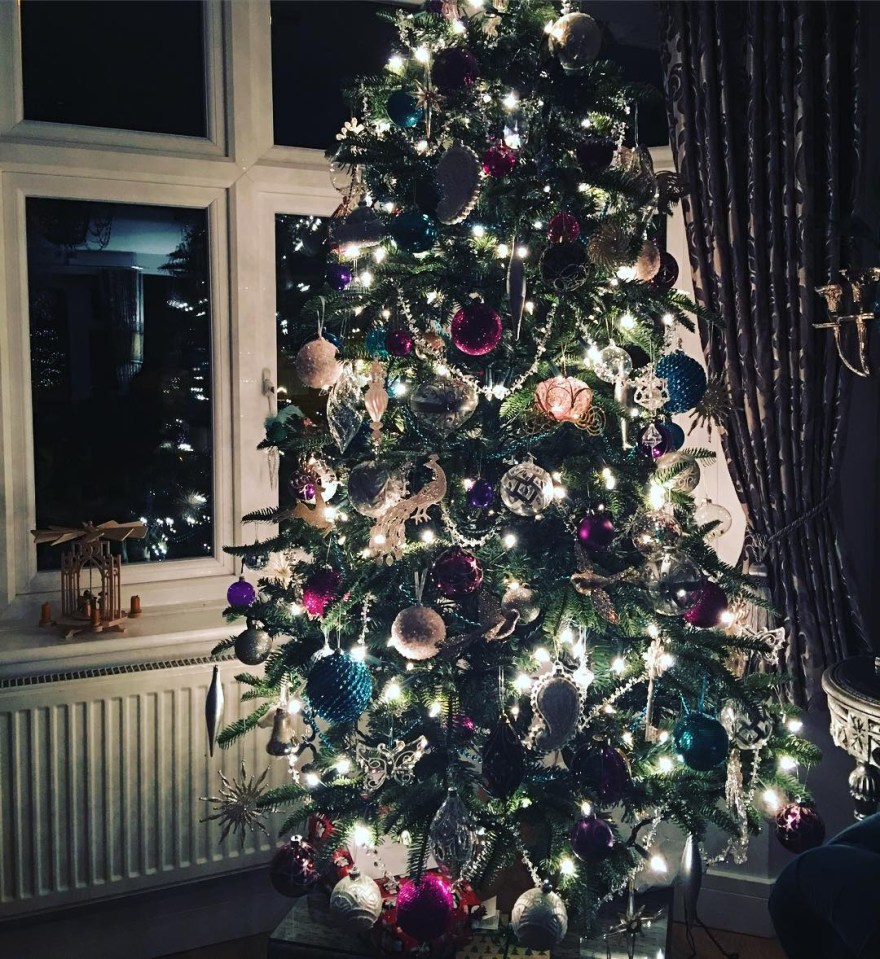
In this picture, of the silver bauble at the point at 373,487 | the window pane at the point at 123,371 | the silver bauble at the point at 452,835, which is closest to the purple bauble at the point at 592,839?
the silver bauble at the point at 452,835

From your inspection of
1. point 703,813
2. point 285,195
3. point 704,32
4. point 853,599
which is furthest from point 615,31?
point 703,813

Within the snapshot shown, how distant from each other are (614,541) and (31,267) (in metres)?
1.76

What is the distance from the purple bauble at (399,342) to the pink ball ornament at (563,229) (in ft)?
1.07

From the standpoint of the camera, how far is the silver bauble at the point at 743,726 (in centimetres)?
187

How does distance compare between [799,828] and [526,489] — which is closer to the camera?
[526,489]

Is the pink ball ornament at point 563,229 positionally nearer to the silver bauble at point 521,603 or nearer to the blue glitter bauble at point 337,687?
the silver bauble at point 521,603

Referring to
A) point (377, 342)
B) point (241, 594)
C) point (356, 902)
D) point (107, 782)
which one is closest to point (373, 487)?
point (377, 342)

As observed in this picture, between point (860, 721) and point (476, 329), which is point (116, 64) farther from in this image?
point (860, 721)

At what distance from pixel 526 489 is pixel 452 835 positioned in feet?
2.05

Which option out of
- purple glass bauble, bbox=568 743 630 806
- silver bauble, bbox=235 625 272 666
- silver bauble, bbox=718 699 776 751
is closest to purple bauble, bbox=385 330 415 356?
silver bauble, bbox=235 625 272 666

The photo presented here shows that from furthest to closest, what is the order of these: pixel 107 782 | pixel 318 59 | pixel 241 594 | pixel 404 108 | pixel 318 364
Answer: pixel 318 59 < pixel 107 782 < pixel 241 594 < pixel 318 364 < pixel 404 108

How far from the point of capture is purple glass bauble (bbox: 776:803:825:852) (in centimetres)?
191

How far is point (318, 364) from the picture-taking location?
1.98 metres

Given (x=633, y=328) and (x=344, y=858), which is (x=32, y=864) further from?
(x=633, y=328)
